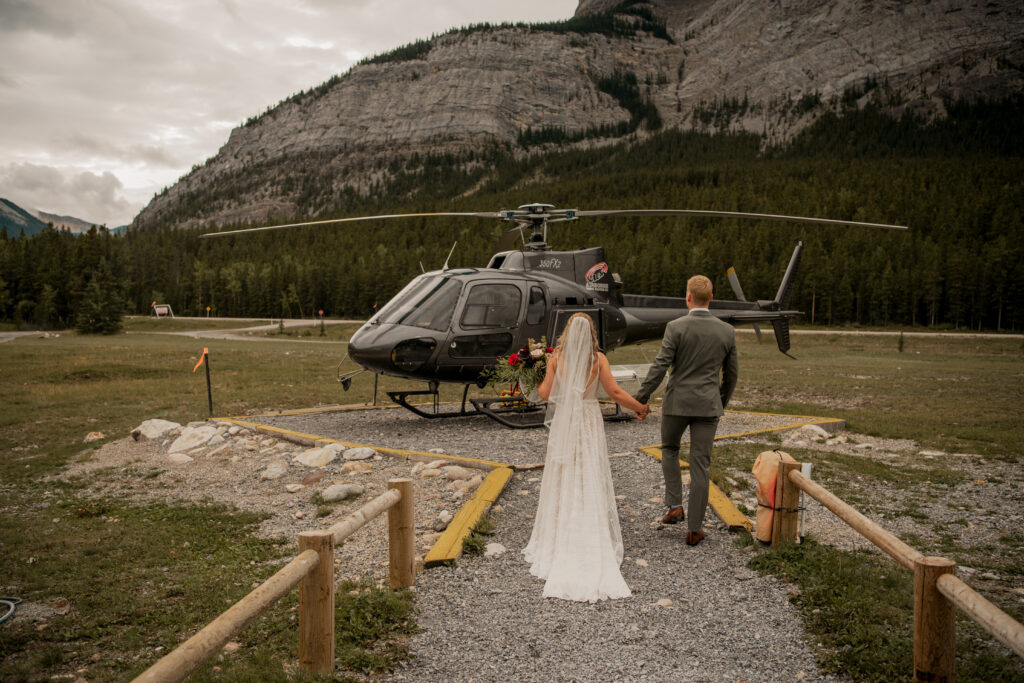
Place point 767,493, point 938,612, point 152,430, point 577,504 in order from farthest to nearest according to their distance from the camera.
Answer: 1. point 152,430
2. point 767,493
3. point 577,504
4. point 938,612

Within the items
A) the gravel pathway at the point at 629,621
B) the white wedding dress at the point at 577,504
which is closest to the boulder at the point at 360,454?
the gravel pathway at the point at 629,621

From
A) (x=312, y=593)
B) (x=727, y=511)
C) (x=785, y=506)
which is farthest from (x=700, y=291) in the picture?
(x=312, y=593)

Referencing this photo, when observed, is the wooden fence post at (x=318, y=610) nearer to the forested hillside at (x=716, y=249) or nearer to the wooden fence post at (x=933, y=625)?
the wooden fence post at (x=933, y=625)

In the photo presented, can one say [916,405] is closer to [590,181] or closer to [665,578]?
[665,578]

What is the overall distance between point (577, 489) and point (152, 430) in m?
8.71

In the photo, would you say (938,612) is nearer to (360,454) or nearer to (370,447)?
(360,454)

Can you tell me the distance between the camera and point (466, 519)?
5.75 metres

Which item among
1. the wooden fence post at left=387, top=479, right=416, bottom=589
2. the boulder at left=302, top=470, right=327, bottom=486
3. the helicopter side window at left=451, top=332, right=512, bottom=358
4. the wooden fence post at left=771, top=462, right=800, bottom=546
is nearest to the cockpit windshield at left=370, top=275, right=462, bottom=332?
the helicopter side window at left=451, top=332, right=512, bottom=358

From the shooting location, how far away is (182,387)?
17.8 m

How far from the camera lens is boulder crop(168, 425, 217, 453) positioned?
9633mm

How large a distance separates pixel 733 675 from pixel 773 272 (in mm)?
84606

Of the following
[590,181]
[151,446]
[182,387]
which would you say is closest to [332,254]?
[590,181]

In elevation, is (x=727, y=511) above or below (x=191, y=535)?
above

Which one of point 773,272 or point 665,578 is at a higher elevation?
point 773,272
